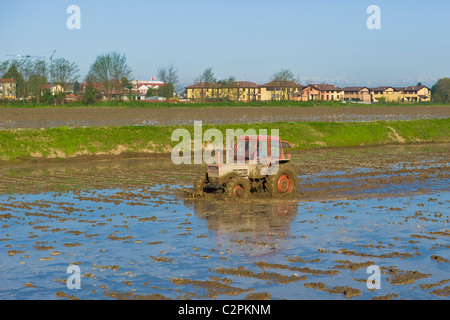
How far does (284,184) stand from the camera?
20.8 metres

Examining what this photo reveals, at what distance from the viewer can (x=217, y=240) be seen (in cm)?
1468

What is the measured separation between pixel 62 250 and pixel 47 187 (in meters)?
9.72

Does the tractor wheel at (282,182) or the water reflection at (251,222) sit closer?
the water reflection at (251,222)

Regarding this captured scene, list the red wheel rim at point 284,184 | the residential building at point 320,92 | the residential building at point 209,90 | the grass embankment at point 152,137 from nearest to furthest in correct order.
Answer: the red wheel rim at point 284,184 → the grass embankment at point 152,137 → the residential building at point 209,90 → the residential building at point 320,92

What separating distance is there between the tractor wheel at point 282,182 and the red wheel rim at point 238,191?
1.13 m

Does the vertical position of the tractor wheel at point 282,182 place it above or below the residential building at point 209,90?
below

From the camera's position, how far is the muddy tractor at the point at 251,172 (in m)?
19.3

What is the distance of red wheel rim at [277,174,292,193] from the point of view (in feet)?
67.9

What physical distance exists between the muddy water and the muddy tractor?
47 centimetres

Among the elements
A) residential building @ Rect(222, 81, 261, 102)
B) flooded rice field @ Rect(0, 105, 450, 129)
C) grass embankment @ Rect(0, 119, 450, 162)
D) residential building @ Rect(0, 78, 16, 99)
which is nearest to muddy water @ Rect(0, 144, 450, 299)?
grass embankment @ Rect(0, 119, 450, 162)

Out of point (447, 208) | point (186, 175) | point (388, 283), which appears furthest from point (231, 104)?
point (388, 283)

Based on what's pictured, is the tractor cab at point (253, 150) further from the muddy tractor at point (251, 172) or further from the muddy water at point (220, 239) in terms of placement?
the muddy water at point (220, 239)

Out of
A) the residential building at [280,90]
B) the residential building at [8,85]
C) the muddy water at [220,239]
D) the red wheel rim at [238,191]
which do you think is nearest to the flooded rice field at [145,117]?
the muddy water at [220,239]

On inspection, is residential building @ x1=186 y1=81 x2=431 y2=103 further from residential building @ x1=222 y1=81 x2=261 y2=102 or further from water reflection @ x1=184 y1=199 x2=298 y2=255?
water reflection @ x1=184 y1=199 x2=298 y2=255
